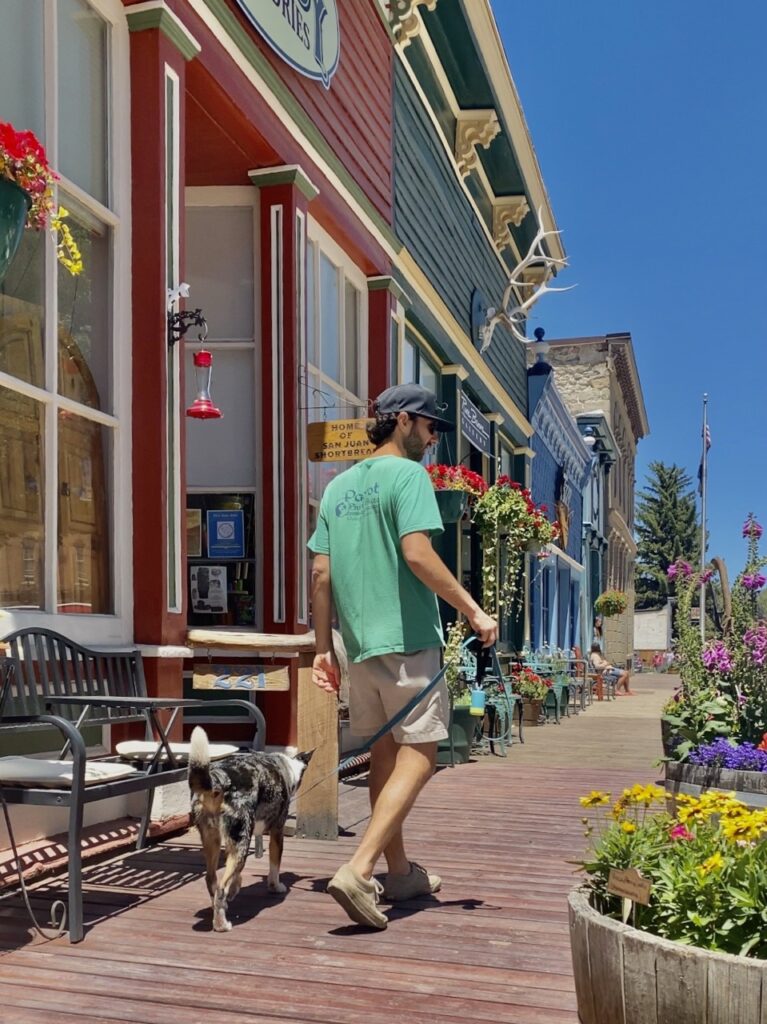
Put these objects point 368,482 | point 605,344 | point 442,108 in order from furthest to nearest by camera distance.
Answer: point 605,344 < point 442,108 < point 368,482

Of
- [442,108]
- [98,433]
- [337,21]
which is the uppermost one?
[442,108]

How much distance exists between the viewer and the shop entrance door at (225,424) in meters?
6.87

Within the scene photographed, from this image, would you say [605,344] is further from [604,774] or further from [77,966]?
[77,966]

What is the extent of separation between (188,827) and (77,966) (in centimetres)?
193

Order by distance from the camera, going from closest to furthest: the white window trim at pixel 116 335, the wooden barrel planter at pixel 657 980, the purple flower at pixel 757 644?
the wooden barrel planter at pixel 657 980
the white window trim at pixel 116 335
the purple flower at pixel 757 644

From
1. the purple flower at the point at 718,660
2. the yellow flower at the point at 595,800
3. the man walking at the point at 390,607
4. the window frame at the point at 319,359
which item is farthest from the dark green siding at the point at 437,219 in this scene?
the yellow flower at the point at 595,800

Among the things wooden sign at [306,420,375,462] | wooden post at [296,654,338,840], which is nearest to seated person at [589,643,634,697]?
wooden sign at [306,420,375,462]

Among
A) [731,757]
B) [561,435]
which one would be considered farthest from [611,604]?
[731,757]

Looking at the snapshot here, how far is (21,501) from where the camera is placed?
14.1ft

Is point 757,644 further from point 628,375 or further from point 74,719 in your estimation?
point 628,375

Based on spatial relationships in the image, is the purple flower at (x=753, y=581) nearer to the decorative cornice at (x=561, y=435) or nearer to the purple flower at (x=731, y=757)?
the purple flower at (x=731, y=757)

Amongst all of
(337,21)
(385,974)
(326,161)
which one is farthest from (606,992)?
(337,21)

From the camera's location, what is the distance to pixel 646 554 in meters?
68.4

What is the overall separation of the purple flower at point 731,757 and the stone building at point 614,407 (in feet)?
76.1
